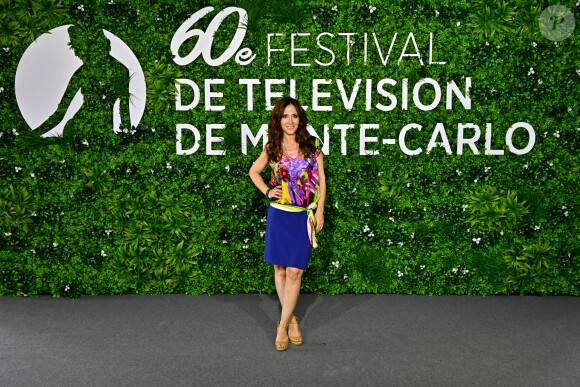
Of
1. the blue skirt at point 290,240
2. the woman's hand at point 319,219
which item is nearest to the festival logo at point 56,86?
the blue skirt at point 290,240

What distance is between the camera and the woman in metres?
3.30

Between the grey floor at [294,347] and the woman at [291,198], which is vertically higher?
the woman at [291,198]

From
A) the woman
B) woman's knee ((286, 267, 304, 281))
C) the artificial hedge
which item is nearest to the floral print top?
the woman

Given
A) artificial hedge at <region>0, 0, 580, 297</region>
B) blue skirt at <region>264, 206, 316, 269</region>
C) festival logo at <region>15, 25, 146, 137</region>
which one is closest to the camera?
blue skirt at <region>264, 206, 316, 269</region>

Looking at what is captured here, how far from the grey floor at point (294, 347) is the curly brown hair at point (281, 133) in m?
1.29

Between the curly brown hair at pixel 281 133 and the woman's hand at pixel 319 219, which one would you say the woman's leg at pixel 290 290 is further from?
the curly brown hair at pixel 281 133

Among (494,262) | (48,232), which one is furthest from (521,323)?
(48,232)

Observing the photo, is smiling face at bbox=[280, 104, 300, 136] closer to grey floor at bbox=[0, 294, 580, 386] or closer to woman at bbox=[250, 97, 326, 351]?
woman at bbox=[250, 97, 326, 351]

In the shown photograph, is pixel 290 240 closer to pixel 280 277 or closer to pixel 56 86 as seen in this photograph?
pixel 280 277

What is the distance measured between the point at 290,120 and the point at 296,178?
379mm

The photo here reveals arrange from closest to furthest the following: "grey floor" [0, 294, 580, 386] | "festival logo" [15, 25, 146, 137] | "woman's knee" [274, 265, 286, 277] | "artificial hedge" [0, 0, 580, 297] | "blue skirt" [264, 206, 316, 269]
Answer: "grey floor" [0, 294, 580, 386]
"blue skirt" [264, 206, 316, 269]
"woman's knee" [274, 265, 286, 277]
"artificial hedge" [0, 0, 580, 297]
"festival logo" [15, 25, 146, 137]

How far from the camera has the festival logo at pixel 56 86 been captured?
168 inches

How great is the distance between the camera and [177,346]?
3.41 meters

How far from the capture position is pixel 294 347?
3381 mm
